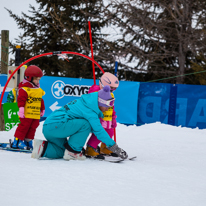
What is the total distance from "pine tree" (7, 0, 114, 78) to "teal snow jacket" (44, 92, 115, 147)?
1112 centimetres

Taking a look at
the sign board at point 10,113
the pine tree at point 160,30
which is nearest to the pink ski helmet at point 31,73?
the sign board at point 10,113

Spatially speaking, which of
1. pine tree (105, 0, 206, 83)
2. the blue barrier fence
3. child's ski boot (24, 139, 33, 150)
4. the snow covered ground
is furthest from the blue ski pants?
pine tree (105, 0, 206, 83)

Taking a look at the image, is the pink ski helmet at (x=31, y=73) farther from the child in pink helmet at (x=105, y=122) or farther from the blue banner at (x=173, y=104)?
the blue banner at (x=173, y=104)

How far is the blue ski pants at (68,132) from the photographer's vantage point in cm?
431

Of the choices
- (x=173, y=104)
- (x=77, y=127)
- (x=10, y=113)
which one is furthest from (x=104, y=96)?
(x=173, y=104)

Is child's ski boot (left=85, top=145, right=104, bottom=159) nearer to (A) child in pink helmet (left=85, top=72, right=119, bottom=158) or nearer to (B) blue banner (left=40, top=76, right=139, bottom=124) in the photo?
(A) child in pink helmet (left=85, top=72, right=119, bottom=158)

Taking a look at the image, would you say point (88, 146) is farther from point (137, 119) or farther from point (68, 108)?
point (137, 119)

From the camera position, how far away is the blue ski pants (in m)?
4.31

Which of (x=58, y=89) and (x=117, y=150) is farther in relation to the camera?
(x=58, y=89)

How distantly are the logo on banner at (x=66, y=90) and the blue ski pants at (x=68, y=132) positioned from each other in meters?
5.82

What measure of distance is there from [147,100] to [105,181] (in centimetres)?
703

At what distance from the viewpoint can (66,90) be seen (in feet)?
33.8

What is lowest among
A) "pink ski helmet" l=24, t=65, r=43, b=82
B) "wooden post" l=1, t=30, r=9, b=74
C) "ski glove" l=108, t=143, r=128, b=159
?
"ski glove" l=108, t=143, r=128, b=159

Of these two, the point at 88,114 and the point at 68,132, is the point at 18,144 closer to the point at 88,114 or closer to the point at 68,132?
the point at 68,132
